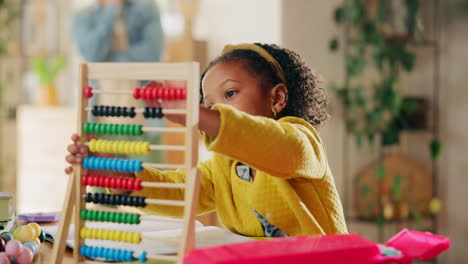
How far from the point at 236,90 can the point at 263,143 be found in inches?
14.2

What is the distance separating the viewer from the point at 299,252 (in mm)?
814

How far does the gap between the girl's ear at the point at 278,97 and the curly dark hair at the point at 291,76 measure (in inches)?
0.7

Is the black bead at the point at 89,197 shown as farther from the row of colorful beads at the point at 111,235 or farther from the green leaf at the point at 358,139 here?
the green leaf at the point at 358,139

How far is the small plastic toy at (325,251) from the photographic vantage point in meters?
0.80

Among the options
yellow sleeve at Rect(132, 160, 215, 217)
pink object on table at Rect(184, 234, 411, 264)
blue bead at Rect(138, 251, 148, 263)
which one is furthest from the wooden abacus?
yellow sleeve at Rect(132, 160, 215, 217)

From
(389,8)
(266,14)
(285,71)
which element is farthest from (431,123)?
(285,71)

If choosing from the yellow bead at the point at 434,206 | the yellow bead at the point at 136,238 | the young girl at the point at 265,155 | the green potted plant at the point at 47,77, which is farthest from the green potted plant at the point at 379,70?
the yellow bead at the point at 136,238

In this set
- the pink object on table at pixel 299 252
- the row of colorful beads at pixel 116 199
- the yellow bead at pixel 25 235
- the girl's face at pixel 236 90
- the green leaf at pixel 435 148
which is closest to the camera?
the pink object on table at pixel 299 252

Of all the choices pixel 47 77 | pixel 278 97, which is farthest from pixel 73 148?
pixel 47 77

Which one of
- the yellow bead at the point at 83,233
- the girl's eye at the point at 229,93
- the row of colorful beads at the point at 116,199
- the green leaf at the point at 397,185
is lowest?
the green leaf at the point at 397,185

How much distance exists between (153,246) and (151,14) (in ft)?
9.78

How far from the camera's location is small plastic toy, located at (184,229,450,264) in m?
0.80

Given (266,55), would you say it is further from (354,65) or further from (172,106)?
(354,65)

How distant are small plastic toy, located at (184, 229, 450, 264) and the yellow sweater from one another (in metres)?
0.14
